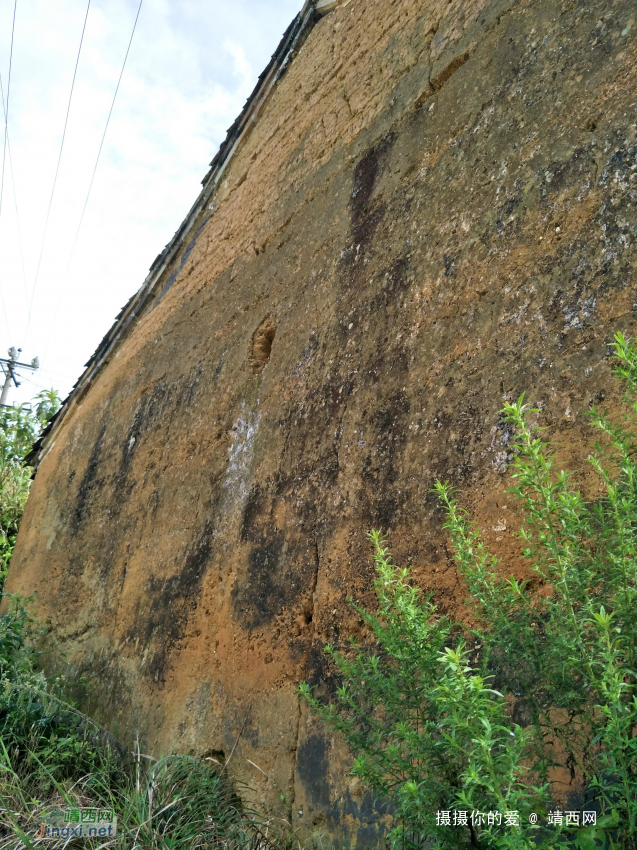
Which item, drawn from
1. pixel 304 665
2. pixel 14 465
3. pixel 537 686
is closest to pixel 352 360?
pixel 304 665

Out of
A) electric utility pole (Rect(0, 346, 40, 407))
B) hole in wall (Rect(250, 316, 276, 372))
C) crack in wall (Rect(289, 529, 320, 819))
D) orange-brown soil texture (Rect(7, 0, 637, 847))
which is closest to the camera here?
orange-brown soil texture (Rect(7, 0, 637, 847))

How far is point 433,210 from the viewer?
3.14m

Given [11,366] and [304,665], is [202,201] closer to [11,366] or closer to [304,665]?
[304,665]

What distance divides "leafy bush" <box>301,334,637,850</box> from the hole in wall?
96.6 inches

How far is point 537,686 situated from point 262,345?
9.67ft

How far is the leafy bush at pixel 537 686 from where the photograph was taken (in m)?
1.35

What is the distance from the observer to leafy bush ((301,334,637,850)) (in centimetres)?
135

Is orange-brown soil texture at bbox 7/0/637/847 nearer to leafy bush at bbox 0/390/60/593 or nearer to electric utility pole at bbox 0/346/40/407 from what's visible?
leafy bush at bbox 0/390/60/593

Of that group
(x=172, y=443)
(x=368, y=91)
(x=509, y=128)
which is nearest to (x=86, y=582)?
(x=172, y=443)

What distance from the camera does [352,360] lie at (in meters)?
3.32

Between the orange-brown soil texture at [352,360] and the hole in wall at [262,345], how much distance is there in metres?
0.02

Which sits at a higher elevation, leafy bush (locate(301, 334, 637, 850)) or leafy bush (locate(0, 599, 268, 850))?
leafy bush (locate(301, 334, 637, 850))

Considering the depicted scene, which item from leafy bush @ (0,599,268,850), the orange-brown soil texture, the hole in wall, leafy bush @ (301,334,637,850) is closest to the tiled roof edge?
the orange-brown soil texture

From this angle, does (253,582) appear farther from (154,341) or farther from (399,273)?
(154,341)
